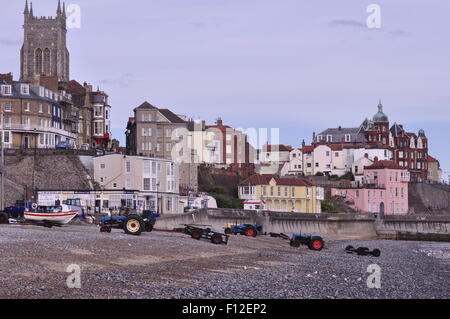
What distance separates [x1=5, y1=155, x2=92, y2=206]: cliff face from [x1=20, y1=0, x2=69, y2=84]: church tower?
5632 cm

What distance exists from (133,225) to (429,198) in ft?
390

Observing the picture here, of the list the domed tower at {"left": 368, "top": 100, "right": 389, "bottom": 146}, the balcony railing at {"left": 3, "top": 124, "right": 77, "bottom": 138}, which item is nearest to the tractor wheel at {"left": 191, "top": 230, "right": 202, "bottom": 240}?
the balcony railing at {"left": 3, "top": 124, "right": 77, "bottom": 138}

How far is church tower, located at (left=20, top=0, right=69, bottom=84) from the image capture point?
501 ft

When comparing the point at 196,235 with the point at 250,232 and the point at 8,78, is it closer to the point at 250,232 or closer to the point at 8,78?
the point at 250,232

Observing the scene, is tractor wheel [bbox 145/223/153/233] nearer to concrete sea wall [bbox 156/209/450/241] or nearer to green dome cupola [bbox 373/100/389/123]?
concrete sea wall [bbox 156/209/450/241]

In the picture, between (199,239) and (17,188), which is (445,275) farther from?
(17,188)

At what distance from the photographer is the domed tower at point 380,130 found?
17038 cm

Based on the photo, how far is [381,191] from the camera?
147250 millimetres

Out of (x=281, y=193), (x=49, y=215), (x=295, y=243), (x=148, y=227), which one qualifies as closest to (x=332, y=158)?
(x=281, y=193)

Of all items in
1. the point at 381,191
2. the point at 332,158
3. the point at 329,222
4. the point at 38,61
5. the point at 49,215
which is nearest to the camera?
the point at 49,215

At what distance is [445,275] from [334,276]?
8.09 metres

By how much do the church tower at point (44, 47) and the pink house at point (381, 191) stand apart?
5492 centimetres

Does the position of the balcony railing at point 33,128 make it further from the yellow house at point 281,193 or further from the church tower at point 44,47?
the church tower at point 44,47
